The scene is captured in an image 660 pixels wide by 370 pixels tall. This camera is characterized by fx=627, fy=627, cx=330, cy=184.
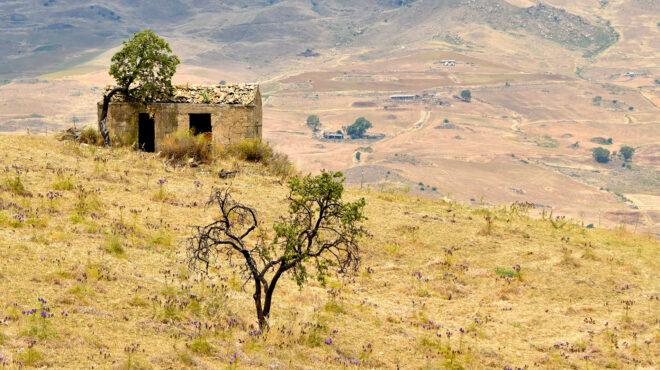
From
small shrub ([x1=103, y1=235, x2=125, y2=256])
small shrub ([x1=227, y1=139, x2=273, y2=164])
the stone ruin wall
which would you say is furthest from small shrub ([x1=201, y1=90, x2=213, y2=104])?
small shrub ([x1=103, y1=235, x2=125, y2=256])

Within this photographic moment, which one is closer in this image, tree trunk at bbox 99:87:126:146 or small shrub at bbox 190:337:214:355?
small shrub at bbox 190:337:214:355

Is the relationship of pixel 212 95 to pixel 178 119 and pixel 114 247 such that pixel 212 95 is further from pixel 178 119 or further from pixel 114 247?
pixel 114 247

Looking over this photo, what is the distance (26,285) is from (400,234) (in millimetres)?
11596

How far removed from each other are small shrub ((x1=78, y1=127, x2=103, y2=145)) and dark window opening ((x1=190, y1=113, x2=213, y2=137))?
13.3ft

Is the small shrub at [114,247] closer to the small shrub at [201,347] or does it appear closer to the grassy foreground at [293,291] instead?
the grassy foreground at [293,291]

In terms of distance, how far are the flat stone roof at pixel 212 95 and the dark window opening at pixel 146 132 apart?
1241 mm

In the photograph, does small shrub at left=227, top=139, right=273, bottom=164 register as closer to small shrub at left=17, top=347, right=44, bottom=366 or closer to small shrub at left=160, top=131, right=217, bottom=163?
small shrub at left=160, top=131, right=217, bottom=163

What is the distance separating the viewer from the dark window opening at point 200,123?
28800 millimetres

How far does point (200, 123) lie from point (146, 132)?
2664 mm

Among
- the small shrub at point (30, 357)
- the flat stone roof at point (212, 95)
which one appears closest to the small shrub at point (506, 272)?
the small shrub at point (30, 357)

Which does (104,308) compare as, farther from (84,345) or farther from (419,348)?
(419,348)

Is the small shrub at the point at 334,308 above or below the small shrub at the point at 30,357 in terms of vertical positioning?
below

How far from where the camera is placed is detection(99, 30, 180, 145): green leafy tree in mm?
27297

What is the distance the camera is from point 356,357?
38.2ft
